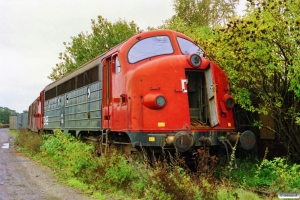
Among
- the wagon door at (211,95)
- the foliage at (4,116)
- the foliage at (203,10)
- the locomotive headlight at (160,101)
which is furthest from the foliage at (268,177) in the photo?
the foliage at (4,116)

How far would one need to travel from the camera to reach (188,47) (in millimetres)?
9547

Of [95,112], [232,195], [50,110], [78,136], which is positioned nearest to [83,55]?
[50,110]

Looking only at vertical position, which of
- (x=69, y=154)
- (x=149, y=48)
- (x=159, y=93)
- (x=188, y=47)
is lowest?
(x=69, y=154)

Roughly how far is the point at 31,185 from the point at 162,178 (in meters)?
3.59

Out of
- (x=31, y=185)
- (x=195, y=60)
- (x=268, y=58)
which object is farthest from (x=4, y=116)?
(x=268, y=58)

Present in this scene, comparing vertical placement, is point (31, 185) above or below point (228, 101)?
below

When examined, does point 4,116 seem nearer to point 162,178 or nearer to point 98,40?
point 98,40

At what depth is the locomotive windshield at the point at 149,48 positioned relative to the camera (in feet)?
29.3

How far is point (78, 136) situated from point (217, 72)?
6183 millimetres

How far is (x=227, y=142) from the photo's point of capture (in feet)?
26.6

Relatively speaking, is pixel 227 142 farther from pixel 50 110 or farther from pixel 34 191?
pixel 50 110

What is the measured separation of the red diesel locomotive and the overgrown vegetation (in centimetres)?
64

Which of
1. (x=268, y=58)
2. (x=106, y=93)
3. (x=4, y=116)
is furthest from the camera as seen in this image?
(x=4, y=116)

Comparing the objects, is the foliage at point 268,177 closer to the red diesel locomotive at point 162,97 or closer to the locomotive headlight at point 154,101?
the red diesel locomotive at point 162,97
